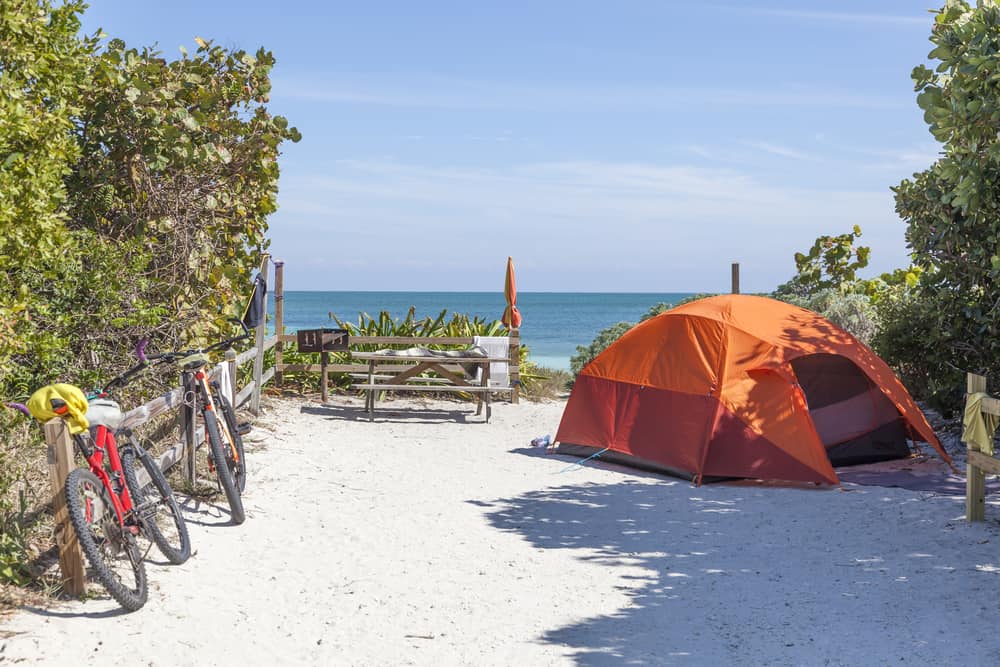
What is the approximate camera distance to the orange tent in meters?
8.97

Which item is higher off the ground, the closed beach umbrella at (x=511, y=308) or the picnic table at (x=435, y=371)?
the closed beach umbrella at (x=511, y=308)

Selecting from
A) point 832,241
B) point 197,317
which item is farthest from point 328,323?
point 197,317

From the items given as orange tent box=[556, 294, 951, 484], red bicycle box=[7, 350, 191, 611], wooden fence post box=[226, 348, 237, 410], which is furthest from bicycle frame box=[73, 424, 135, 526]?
orange tent box=[556, 294, 951, 484]

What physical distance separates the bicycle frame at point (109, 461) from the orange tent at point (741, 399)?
216 inches

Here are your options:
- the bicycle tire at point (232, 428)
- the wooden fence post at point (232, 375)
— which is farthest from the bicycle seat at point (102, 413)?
the wooden fence post at point (232, 375)

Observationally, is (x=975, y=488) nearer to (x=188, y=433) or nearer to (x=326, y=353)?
(x=188, y=433)

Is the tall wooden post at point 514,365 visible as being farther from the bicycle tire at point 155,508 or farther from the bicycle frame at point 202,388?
the bicycle tire at point 155,508

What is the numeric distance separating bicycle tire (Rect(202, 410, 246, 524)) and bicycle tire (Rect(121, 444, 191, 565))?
46 cm

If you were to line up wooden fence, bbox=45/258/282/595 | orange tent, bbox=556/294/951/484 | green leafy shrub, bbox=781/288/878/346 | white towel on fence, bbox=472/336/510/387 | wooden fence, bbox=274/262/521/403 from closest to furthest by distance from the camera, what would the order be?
wooden fence, bbox=45/258/282/595, orange tent, bbox=556/294/951/484, wooden fence, bbox=274/262/521/403, white towel on fence, bbox=472/336/510/387, green leafy shrub, bbox=781/288/878/346

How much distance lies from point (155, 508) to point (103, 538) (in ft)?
1.48

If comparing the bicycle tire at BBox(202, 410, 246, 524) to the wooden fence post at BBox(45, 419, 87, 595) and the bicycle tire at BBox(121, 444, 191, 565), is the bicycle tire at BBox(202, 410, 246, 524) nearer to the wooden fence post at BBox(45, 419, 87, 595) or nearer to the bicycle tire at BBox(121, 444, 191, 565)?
the bicycle tire at BBox(121, 444, 191, 565)

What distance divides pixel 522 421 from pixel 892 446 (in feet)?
16.6

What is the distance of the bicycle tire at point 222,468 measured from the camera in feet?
22.3

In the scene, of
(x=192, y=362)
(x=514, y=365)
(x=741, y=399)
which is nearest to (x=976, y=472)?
(x=741, y=399)
